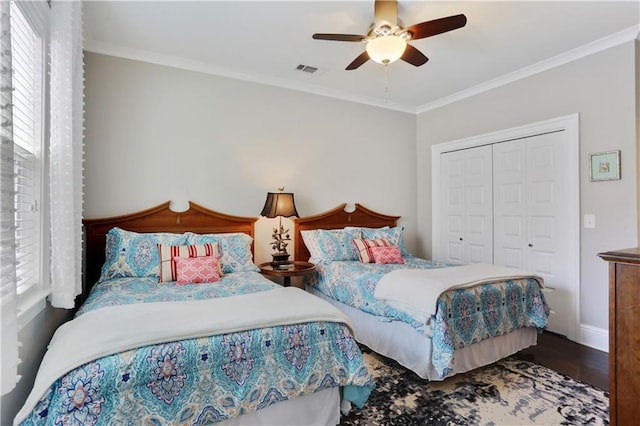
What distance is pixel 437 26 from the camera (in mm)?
2318

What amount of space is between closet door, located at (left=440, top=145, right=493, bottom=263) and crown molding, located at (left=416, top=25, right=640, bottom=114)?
68cm

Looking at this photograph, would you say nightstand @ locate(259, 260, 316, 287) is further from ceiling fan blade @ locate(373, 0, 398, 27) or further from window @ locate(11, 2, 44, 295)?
ceiling fan blade @ locate(373, 0, 398, 27)

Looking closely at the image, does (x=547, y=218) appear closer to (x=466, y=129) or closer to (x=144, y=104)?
(x=466, y=129)

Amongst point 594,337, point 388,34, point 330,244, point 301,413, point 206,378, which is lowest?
point 594,337

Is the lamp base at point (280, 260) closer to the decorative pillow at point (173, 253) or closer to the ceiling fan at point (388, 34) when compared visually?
the decorative pillow at point (173, 253)

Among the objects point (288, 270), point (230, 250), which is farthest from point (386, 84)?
point (230, 250)

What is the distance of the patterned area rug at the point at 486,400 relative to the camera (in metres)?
2.09

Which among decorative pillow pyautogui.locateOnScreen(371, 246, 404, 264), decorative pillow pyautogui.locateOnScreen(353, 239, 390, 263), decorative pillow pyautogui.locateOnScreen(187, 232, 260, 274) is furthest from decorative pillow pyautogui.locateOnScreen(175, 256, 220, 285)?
decorative pillow pyautogui.locateOnScreen(371, 246, 404, 264)

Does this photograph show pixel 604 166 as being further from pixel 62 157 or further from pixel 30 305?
pixel 30 305

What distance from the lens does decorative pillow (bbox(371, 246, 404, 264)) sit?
367cm

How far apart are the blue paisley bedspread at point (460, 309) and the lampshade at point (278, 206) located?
2.75 feet

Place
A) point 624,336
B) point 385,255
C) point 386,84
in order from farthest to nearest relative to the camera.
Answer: point 386,84, point 385,255, point 624,336

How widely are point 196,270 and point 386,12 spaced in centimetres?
236

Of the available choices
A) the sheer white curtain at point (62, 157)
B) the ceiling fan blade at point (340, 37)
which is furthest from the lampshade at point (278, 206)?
the sheer white curtain at point (62, 157)
